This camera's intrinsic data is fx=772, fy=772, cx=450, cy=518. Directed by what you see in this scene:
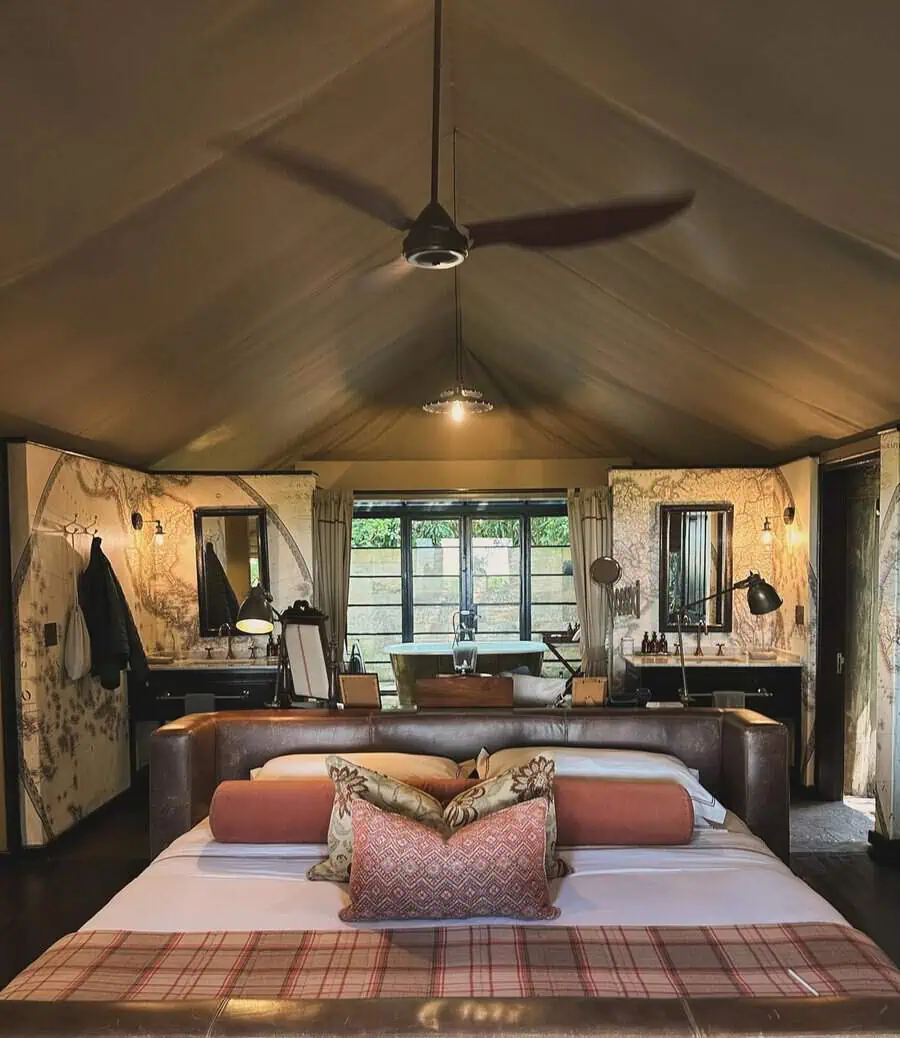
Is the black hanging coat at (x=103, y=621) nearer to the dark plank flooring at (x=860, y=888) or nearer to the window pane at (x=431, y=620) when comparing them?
the window pane at (x=431, y=620)

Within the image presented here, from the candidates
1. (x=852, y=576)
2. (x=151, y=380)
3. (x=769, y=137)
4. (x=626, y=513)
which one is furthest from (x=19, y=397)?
(x=852, y=576)

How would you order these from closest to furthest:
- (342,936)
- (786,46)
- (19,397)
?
(786,46), (342,936), (19,397)

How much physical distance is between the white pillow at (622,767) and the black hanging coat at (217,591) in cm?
331

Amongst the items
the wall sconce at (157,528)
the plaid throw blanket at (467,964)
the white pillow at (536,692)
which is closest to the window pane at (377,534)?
the wall sconce at (157,528)

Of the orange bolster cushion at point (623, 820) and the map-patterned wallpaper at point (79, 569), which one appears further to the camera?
the map-patterned wallpaper at point (79, 569)

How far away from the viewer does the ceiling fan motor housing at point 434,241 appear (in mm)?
2107

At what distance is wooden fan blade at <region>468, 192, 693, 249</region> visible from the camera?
2588 mm

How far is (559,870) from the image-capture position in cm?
219

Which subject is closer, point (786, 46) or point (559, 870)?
point (786, 46)

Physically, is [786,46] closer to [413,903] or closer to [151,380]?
[413,903]

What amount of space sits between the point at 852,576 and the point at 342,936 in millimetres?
4068

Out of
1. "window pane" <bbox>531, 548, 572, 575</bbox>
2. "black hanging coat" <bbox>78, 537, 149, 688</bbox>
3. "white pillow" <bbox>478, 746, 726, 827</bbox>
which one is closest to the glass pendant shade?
"black hanging coat" <bbox>78, 537, 149, 688</bbox>

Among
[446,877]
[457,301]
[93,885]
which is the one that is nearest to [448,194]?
[457,301]

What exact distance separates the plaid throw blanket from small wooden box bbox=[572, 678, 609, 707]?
1412 millimetres
